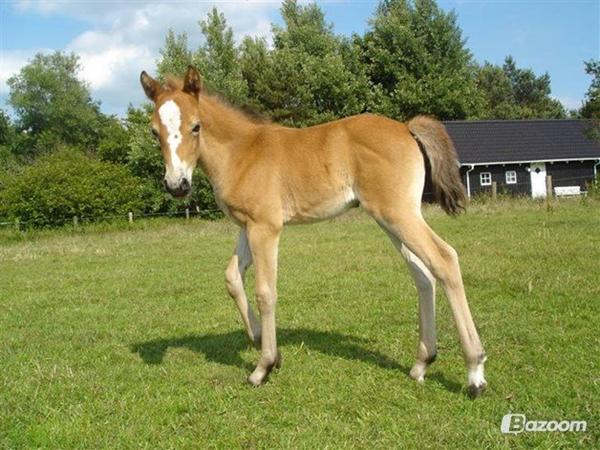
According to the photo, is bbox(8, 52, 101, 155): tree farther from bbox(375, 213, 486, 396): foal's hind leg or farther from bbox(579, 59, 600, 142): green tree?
bbox(375, 213, 486, 396): foal's hind leg

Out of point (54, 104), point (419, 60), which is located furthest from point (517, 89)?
point (54, 104)

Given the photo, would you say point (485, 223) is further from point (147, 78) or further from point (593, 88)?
point (147, 78)

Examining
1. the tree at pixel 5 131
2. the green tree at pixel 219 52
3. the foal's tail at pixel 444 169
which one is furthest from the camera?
the tree at pixel 5 131

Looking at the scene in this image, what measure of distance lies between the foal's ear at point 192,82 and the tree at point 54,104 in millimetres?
65793

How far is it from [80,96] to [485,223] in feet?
209

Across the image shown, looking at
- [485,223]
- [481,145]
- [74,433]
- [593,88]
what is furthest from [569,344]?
[481,145]

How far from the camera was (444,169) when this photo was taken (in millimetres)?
5141

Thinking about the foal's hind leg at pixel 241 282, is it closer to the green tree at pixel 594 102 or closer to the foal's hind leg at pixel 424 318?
the foal's hind leg at pixel 424 318

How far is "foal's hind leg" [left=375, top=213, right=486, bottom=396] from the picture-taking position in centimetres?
466

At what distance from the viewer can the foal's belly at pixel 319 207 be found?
5.32m

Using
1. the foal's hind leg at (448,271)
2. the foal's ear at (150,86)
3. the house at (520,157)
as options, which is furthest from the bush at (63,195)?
the foal's hind leg at (448,271)

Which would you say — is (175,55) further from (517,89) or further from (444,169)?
(517,89)

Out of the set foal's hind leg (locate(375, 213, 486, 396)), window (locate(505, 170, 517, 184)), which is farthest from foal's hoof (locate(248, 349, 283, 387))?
window (locate(505, 170, 517, 184))

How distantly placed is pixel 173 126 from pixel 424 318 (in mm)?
2835
